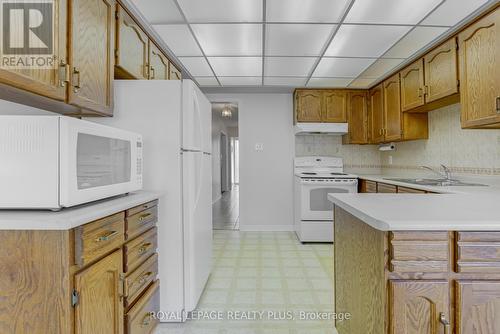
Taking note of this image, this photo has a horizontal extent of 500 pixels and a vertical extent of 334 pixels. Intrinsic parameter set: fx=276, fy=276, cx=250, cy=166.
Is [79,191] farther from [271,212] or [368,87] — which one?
[368,87]

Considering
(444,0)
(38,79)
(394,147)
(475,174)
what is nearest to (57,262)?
(38,79)

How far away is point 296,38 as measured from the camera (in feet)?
8.31

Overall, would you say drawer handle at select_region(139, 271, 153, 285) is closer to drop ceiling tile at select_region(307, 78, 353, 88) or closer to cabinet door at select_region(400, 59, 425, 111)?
cabinet door at select_region(400, 59, 425, 111)

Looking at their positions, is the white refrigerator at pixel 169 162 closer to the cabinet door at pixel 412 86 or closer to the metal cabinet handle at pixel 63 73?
the metal cabinet handle at pixel 63 73

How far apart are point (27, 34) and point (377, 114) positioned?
3821 millimetres

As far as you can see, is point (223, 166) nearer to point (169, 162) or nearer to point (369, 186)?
point (369, 186)

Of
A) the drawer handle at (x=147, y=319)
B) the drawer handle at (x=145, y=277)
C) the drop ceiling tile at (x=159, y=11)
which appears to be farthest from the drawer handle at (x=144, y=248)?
the drop ceiling tile at (x=159, y=11)

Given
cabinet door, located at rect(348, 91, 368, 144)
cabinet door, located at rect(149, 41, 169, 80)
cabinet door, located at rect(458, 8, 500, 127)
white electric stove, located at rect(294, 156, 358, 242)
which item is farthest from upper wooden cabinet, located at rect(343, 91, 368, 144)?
cabinet door, located at rect(149, 41, 169, 80)

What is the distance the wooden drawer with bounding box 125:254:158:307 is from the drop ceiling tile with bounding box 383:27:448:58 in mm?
2777

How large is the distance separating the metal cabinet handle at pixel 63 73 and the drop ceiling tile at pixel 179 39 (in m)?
1.20

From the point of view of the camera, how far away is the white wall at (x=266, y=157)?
14.5ft

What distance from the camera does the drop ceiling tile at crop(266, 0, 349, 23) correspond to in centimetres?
198

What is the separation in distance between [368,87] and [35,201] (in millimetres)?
4190

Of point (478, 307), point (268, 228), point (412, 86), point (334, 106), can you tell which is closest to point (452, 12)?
point (412, 86)
